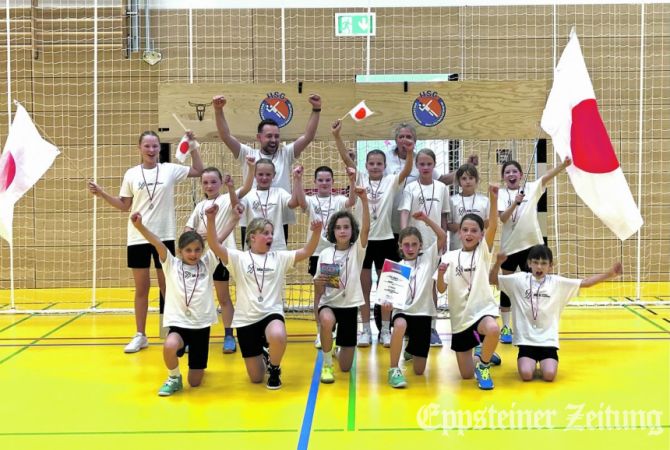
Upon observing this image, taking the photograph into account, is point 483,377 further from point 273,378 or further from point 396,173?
point 396,173

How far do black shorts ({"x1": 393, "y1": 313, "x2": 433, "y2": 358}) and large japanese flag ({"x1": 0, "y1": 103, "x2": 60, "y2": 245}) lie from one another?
3627 mm

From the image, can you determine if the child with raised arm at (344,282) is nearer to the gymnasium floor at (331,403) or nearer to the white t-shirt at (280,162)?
the gymnasium floor at (331,403)

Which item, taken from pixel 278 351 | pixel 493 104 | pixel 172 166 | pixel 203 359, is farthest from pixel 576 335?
pixel 172 166

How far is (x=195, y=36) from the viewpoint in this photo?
369 inches

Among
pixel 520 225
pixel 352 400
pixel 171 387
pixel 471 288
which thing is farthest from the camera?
pixel 520 225

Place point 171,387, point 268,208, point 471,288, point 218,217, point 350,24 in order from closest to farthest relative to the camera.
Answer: point 171,387 < point 471,288 < point 268,208 < point 218,217 < point 350,24

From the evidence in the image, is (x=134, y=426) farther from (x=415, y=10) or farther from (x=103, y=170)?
(x=415, y=10)

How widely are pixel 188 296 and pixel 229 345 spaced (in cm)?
122

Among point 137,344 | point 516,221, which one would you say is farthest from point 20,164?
point 516,221

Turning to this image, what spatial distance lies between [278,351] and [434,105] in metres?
3.04

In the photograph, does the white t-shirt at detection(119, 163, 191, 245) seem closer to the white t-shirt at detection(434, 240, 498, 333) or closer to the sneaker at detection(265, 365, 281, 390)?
the sneaker at detection(265, 365, 281, 390)

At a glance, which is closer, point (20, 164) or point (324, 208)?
point (324, 208)

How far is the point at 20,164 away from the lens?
6.23 metres

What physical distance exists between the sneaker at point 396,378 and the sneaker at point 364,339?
113cm
